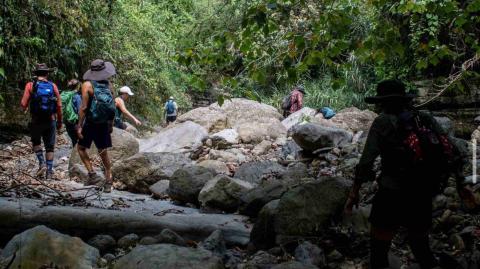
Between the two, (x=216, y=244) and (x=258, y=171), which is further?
(x=258, y=171)

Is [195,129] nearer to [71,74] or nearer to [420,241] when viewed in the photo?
[71,74]

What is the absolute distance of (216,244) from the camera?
4238 mm

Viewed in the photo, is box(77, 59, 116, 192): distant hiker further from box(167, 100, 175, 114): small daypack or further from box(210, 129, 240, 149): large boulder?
box(167, 100, 175, 114): small daypack

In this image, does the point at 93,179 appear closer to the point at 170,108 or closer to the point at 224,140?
the point at 224,140

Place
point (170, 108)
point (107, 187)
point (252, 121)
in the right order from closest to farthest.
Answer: point (107, 187), point (252, 121), point (170, 108)

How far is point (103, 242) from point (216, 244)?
3.27 feet

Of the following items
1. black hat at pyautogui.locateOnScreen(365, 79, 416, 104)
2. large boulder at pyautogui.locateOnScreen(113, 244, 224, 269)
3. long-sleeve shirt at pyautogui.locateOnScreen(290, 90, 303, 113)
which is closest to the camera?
large boulder at pyautogui.locateOnScreen(113, 244, 224, 269)

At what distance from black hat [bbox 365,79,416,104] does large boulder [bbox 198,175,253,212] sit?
289cm

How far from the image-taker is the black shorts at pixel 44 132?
6832mm

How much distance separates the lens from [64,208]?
4488 mm

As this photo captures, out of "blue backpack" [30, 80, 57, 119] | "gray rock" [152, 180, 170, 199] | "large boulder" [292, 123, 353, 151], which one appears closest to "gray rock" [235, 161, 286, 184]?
"large boulder" [292, 123, 353, 151]

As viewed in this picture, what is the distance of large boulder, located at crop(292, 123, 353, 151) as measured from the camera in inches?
314

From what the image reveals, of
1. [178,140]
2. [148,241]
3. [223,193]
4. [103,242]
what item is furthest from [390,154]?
[178,140]

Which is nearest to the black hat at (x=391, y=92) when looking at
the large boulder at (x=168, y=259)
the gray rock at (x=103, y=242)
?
the large boulder at (x=168, y=259)
